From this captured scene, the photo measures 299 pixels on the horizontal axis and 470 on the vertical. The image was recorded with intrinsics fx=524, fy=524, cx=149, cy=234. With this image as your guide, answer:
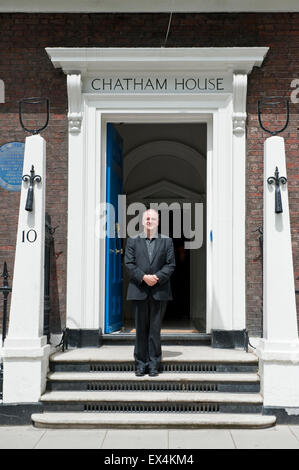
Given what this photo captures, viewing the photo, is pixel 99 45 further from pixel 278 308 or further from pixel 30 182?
pixel 278 308

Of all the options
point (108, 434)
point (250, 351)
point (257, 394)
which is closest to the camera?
point (108, 434)

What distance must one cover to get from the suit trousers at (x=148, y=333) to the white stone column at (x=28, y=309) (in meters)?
0.97

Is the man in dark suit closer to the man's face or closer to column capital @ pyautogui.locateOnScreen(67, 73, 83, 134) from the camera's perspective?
the man's face

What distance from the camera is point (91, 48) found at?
6430mm

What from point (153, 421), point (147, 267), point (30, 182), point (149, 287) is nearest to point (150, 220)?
point (147, 267)

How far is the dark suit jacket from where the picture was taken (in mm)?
5391

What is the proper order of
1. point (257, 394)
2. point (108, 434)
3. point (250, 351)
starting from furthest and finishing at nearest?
1. point (250, 351)
2. point (257, 394)
3. point (108, 434)

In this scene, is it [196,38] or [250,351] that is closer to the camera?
[250,351]

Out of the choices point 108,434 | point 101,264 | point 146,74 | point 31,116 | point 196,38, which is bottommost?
point 108,434

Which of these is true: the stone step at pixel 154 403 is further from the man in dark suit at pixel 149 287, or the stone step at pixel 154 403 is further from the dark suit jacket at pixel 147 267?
the dark suit jacket at pixel 147 267

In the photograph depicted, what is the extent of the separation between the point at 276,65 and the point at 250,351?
140 inches

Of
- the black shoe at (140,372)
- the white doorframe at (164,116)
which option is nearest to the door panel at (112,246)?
the white doorframe at (164,116)

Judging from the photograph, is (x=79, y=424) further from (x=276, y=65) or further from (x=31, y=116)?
(x=276, y=65)

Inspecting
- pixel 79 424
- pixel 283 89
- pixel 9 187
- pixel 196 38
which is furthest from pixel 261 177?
pixel 79 424
